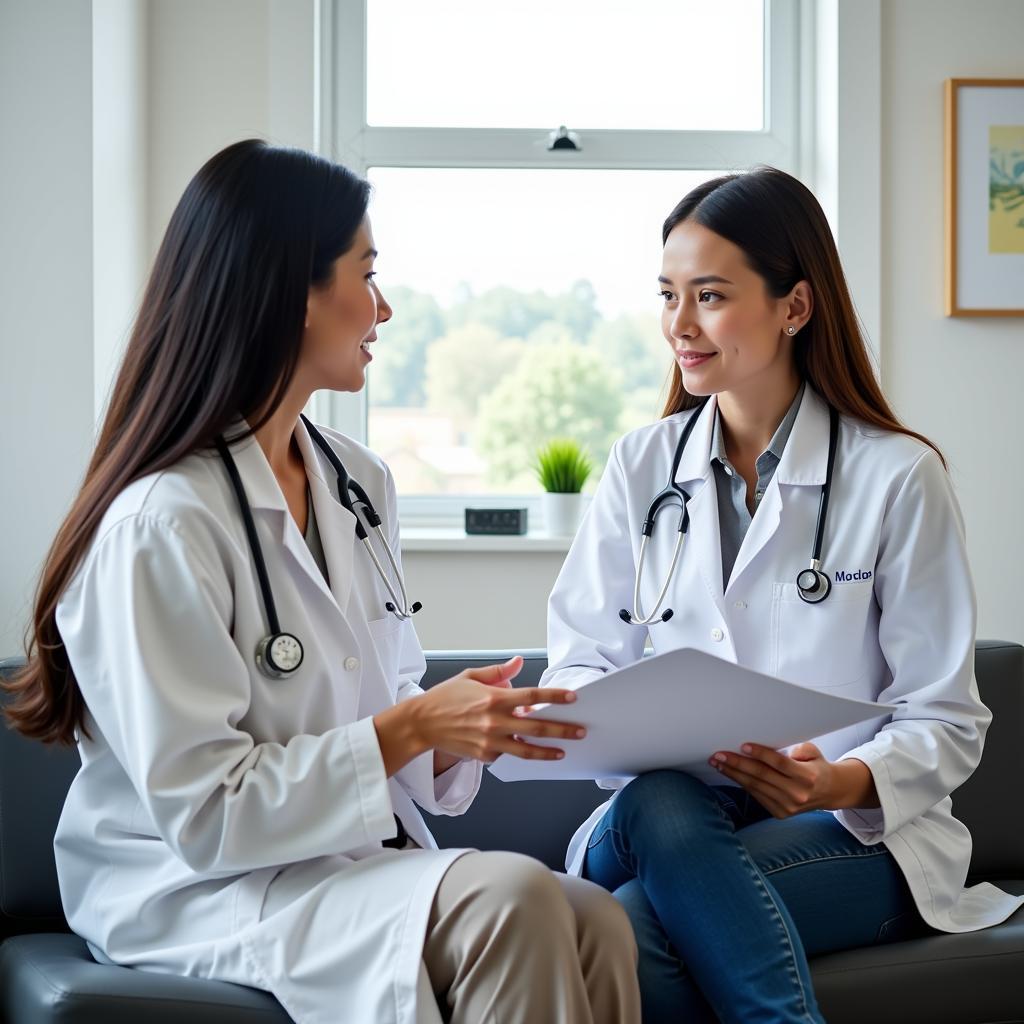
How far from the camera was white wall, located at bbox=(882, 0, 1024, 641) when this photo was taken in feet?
9.92

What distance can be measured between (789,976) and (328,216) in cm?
107

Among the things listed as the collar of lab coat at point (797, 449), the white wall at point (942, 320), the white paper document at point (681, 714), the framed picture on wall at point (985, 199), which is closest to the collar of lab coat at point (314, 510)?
the white paper document at point (681, 714)

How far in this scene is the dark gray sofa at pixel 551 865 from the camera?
1268 mm

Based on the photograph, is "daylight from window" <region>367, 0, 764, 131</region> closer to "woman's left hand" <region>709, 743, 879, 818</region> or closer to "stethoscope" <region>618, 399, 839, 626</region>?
"stethoscope" <region>618, 399, 839, 626</region>

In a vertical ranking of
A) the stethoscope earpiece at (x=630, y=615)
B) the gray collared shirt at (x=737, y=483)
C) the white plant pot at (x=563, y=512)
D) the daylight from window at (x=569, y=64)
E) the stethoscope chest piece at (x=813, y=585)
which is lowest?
the stethoscope earpiece at (x=630, y=615)

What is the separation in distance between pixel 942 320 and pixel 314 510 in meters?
2.06

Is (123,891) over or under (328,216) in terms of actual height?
under

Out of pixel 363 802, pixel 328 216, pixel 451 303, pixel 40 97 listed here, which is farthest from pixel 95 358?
pixel 363 802

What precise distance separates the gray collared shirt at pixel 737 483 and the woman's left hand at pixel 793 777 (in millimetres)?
389

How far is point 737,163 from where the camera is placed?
3.20 m

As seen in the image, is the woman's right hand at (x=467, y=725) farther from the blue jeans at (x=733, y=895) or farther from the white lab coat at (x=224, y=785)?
the blue jeans at (x=733, y=895)

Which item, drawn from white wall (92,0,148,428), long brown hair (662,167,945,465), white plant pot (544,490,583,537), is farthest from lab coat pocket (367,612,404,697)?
white plant pot (544,490,583,537)

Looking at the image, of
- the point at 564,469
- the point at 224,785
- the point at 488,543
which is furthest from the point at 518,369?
the point at 224,785

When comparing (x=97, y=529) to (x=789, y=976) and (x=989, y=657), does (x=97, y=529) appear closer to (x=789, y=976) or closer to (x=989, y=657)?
(x=789, y=976)
